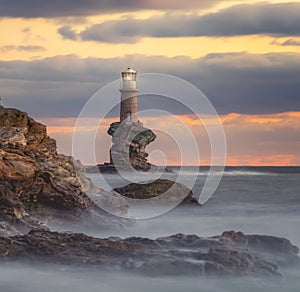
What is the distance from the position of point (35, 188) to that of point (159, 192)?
38.6ft

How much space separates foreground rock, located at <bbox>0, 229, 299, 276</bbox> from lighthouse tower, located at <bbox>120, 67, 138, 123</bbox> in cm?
3790

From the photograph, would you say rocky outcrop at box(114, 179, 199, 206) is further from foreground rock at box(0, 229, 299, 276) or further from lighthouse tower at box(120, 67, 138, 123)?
lighthouse tower at box(120, 67, 138, 123)

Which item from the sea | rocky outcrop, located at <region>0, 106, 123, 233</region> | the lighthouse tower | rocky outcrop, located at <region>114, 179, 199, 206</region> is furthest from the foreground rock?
the lighthouse tower

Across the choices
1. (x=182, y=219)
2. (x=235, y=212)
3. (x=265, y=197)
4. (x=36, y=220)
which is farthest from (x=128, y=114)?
(x=36, y=220)

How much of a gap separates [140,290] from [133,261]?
84 centimetres

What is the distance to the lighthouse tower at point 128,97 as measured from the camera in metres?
56.5

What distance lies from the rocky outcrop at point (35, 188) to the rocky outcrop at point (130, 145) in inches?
1285

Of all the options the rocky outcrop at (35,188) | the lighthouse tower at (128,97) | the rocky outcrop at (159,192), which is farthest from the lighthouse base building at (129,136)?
the rocky outcrop at (35,188)

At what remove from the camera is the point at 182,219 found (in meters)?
30.9

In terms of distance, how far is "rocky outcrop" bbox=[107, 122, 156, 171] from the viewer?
5872 cm

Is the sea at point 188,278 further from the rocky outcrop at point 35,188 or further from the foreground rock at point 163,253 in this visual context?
the rocky outcrop at point 35,188

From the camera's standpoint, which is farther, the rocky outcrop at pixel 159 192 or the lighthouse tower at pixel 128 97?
the lighthouse tower at pixel 128 97

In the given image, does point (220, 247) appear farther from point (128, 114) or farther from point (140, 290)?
point (128, 114)

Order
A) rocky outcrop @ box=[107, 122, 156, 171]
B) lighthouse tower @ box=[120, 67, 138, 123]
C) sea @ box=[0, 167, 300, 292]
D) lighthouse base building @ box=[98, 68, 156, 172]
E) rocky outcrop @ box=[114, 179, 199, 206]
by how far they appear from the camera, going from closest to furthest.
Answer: sea @ box=[0, 167, 300, 292]
rocky outcrop @ box=[114, 179, 199, 206]
lighthouse tower @ box=[120, 67, 138, 123]
lighthouse base building @ box=[98, 68, 156, 172]
rocky outcrop @ box=[107, 122, 156, 171]
